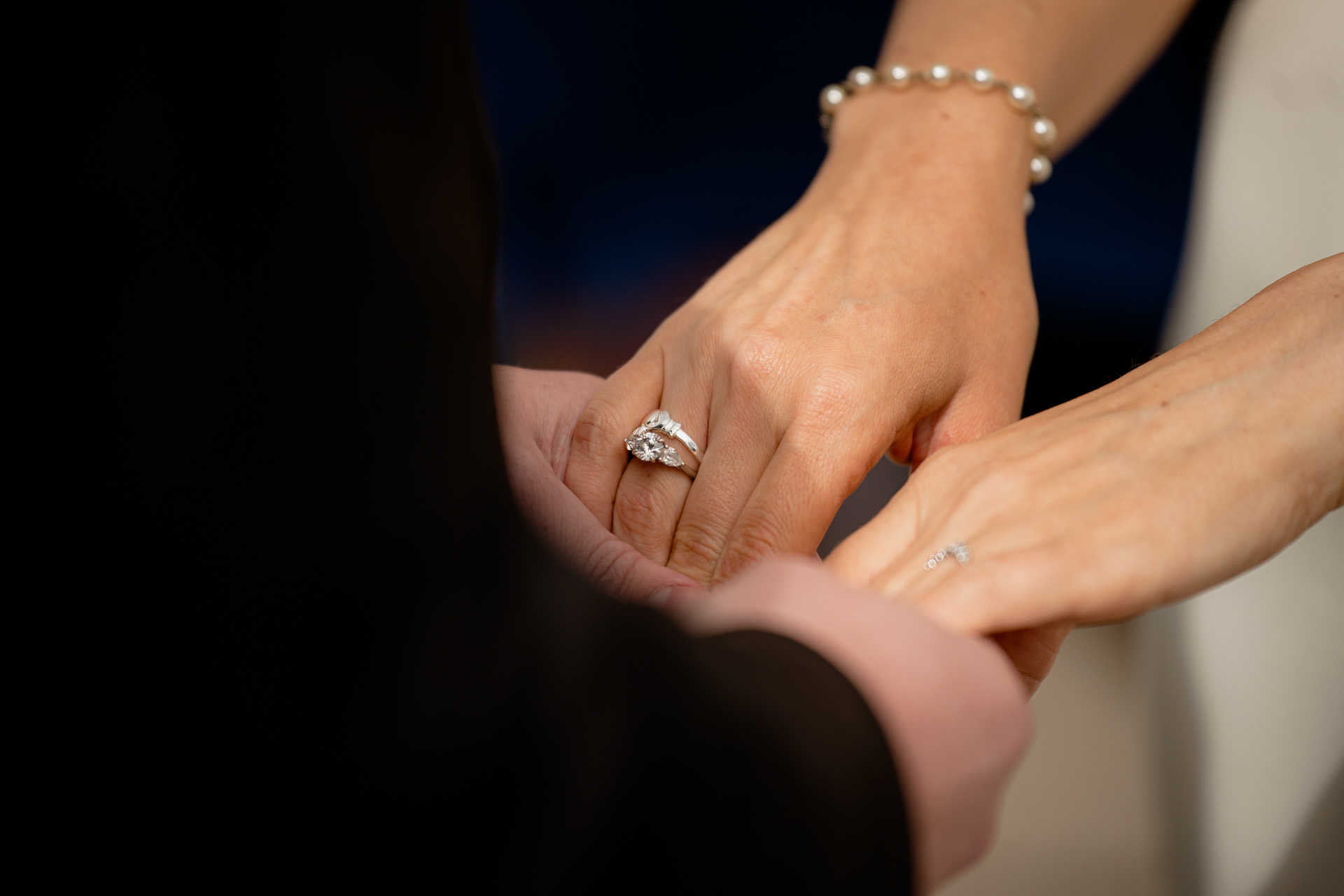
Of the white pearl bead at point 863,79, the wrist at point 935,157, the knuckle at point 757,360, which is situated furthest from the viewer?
the white pearl bead at point 863,79

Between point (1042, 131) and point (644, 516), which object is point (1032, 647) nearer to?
point (644, 516)

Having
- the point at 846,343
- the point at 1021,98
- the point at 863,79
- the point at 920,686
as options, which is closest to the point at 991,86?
the point at 1021,98

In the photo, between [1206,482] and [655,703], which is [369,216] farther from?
[1206,482]

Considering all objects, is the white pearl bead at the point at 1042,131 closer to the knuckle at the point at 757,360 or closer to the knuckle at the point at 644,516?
the knuckle at the point at 757,360

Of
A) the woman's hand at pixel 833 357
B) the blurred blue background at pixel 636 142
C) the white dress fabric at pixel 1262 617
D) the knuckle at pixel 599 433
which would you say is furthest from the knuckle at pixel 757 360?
the blurred blue background at pixel 636 142

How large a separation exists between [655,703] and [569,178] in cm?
113

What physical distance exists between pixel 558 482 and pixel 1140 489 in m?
0.40

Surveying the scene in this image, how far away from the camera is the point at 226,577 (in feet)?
0.69

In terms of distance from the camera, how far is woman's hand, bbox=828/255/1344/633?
46cm

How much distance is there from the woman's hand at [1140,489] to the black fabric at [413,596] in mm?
218

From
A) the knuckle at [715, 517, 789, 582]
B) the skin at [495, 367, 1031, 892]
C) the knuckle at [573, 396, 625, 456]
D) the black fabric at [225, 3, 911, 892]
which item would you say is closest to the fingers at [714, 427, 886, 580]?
the knuckle at [715, 517, 789, 582]

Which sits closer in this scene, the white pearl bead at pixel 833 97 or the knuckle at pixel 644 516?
the knuckle at pixel 644 516

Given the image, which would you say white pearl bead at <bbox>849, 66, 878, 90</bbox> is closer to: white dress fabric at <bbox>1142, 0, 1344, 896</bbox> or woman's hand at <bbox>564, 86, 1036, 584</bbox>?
woman's hand at <bbox>564, 86, 1036, 584</bbox>

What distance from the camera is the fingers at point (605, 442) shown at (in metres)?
0.72
